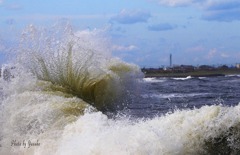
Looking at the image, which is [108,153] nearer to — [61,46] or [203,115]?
[203,115]

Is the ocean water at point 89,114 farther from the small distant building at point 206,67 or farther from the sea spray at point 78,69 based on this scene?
the small distant building at point 206,67

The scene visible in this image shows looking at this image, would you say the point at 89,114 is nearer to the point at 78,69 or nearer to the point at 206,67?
the point at 78,69

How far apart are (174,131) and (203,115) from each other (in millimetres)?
669

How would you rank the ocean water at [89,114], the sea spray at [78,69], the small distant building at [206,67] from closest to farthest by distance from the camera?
the ocean water at [89,114]
the sea spray at [78,69]
the small distant building at [206,67]

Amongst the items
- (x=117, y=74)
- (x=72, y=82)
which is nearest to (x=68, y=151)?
(x=72, y=82)

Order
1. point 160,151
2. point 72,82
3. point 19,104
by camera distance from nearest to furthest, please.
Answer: point 160,151 → point 19,104 → point 72,82

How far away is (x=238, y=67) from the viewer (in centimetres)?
14050

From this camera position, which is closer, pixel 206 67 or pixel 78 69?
pixel 78 69

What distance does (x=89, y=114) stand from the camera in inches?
440

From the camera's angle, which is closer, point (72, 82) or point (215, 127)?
point (215, 127)

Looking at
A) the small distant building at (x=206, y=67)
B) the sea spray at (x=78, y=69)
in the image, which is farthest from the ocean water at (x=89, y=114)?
the small distant building at (x=206, y=67)

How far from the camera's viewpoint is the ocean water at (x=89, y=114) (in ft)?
28.6

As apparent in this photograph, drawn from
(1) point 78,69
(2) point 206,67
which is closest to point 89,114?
(1) point 78,69

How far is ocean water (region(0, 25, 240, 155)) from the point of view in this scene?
344 inches
